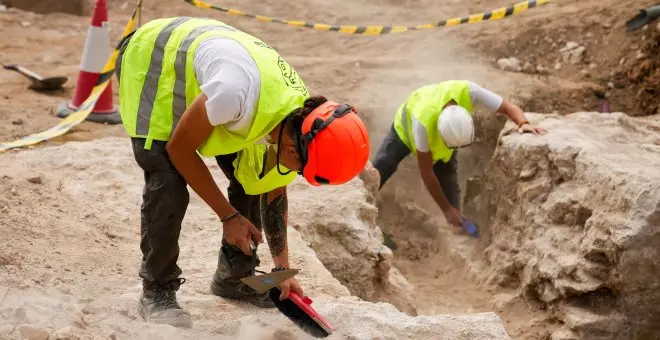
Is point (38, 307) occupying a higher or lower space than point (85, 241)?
higher

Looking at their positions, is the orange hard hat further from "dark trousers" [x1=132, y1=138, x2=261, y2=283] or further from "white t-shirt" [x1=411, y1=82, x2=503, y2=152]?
"white t-shirt" [x1=411, y1=82, x2=503, y2=152]

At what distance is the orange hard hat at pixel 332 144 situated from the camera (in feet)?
8.25

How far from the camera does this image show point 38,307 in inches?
104

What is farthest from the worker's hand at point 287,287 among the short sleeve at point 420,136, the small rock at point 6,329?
the short sleeve at point 420,136

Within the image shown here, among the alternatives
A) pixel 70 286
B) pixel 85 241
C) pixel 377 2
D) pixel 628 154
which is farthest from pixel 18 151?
pixel 377 2

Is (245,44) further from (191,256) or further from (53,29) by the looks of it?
(53,29)

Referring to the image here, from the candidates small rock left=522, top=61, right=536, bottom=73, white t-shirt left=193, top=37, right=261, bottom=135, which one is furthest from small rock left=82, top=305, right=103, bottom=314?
small rock left=522, top=61, right=536, bottom=73

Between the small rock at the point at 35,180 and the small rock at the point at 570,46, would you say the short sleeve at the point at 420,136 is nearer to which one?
the small rock at the point at 35,180

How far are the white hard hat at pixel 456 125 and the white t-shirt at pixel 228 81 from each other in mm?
3139

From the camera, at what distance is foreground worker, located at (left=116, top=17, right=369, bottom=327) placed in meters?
2.52

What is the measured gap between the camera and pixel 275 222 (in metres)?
3.03

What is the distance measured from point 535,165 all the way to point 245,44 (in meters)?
3.03

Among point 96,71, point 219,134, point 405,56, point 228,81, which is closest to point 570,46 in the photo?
point 405,56

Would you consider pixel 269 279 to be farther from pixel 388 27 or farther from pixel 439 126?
pixel 388 27
